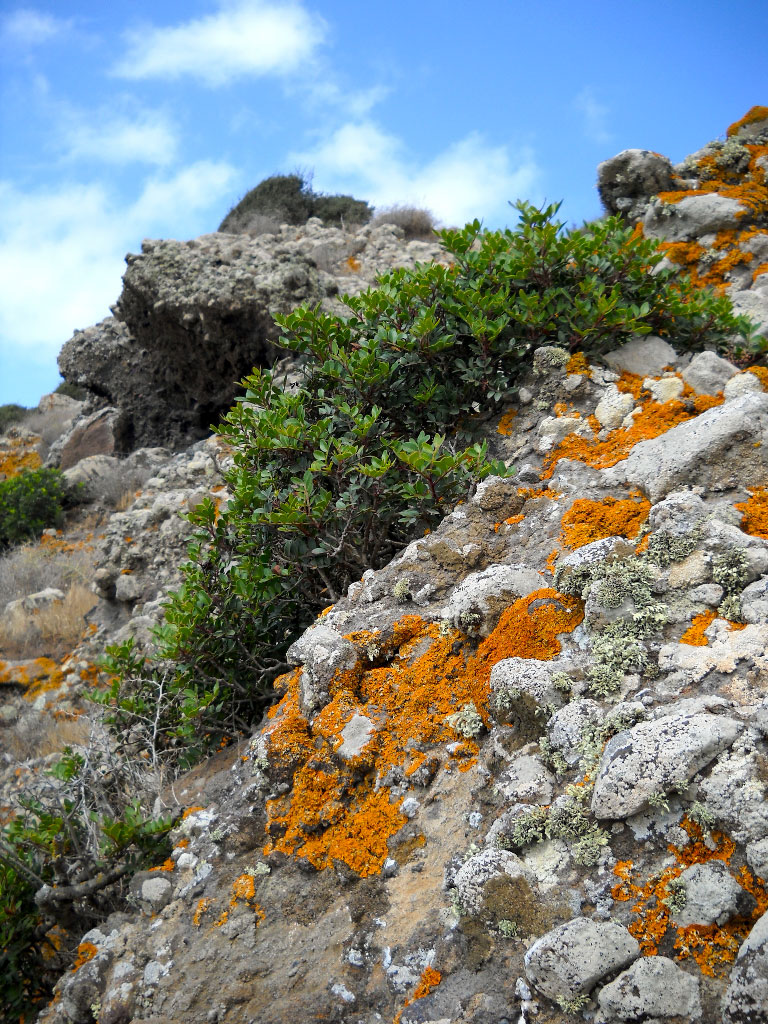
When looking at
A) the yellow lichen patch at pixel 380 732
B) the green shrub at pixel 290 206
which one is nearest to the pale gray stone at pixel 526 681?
the yellow lichen patch at pixel 380 732

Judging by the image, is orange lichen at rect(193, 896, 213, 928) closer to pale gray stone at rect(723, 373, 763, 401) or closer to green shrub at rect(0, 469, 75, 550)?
pale gray stone at rect(723, 373, 763, 401)

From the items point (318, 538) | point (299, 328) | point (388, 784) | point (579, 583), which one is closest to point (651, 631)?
point (579, 583)

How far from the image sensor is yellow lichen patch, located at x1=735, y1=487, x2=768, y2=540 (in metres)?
2.56

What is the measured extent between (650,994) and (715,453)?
75.3 inches

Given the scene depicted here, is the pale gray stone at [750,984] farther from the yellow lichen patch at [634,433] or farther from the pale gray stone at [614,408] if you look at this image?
the pale gray stone at [614,408]

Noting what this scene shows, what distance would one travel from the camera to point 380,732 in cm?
263

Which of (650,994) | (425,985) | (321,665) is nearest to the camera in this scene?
(650,994)

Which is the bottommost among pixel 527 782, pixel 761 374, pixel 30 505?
pixel 527 782

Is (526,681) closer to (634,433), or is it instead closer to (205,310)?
(634,433)

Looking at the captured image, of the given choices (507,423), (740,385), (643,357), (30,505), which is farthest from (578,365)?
(30,505)

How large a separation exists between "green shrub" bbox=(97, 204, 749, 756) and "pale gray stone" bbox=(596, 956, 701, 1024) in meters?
2.14

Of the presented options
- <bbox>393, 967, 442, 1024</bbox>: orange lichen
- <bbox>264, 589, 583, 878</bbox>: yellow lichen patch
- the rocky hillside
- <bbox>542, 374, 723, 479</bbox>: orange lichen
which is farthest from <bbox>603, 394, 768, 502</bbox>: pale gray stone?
<bbox>393, 967, 442, 1024</bbox>: orange lichen

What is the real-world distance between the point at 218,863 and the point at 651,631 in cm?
175

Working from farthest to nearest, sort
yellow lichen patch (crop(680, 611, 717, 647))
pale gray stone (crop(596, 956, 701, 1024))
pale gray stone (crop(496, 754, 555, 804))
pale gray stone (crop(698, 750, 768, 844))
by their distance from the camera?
yellow lichen patch (crop(680, 611, 717, 647)) < pale gray stone (crop(496, 754, 555, 804)) < pale gray stone (crop(698, 750, 768, 844)) < pale gray stone (crop(596, 956, 701, 1024))
